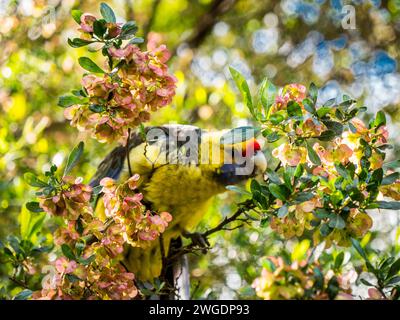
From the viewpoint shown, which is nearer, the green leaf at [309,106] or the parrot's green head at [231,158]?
the green leaf at [309,106]

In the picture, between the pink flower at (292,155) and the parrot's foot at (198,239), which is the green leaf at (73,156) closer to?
the pink flower at (292,155)

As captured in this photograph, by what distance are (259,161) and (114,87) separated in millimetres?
1147

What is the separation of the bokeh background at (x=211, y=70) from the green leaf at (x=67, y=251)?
2.34 feet

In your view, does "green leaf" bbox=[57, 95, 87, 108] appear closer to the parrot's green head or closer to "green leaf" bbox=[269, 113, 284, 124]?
"green leaf" bbox=[269, 113, 284, 124]

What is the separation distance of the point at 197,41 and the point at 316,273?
277cm

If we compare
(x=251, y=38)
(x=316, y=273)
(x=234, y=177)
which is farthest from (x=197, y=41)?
(x=316, y=273)

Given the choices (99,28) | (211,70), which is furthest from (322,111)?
(211,70)

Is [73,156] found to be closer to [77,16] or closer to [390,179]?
[77,16]

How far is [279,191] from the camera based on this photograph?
1.52 meters

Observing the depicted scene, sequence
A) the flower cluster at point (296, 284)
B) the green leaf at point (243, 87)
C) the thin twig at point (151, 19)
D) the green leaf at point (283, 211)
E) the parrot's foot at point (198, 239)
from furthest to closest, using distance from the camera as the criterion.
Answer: the thin twig at point (151, 19) → the parrot's foot at point (198, 239) → the flower cluster at point (296, 284) → the green leaf at point (243, 87) → the green leaf at point (283, 211)

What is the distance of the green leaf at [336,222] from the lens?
4.88 ft

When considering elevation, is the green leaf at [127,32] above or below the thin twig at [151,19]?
below

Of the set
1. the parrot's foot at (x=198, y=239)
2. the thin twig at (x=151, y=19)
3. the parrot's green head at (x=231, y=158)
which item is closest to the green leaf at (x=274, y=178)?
the parrot's foot at (x=198, y=239)

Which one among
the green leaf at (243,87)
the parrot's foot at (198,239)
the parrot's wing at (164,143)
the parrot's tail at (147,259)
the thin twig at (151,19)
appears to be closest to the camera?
the green leaf at (243,87)
